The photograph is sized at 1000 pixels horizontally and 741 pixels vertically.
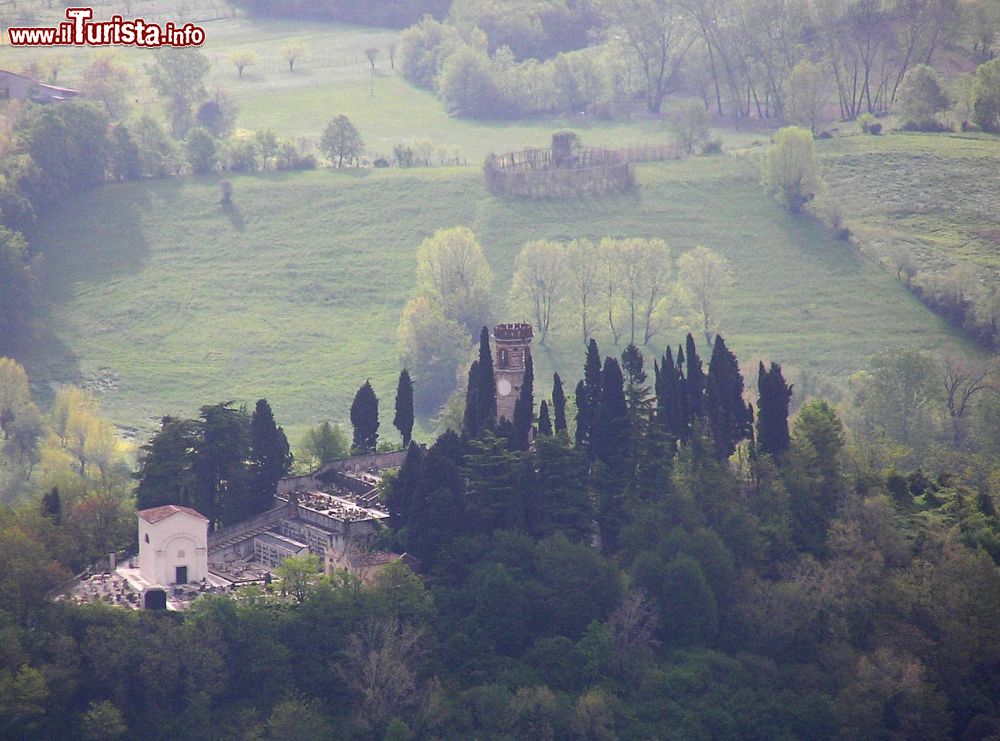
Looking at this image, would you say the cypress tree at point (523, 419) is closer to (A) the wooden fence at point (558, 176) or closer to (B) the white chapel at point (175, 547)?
(B) the white chapel at point (175, 547)

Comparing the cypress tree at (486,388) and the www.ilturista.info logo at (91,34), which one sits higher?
the www.ilturista.info logo at (91,34)

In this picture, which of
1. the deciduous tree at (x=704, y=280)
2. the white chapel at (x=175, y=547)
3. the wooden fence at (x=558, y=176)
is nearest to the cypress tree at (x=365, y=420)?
the white chapel at (x=175, y=547)

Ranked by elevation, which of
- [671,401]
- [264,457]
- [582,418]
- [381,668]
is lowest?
[381,668]

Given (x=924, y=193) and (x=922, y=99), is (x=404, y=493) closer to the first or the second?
(x=924, y=193)

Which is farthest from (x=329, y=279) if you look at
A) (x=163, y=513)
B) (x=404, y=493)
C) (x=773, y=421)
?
(x=163, y=513)

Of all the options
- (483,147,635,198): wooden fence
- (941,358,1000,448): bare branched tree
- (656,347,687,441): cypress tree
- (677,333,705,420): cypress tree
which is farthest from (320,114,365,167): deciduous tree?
(656,347,687,441): cypress tree

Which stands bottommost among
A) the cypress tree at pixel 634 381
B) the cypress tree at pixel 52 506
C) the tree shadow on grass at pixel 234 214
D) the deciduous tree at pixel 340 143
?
the cypress tree at pixel 52 506

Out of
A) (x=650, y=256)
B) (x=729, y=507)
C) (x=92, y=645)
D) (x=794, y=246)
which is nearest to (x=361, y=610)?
(x=92, y=645)
